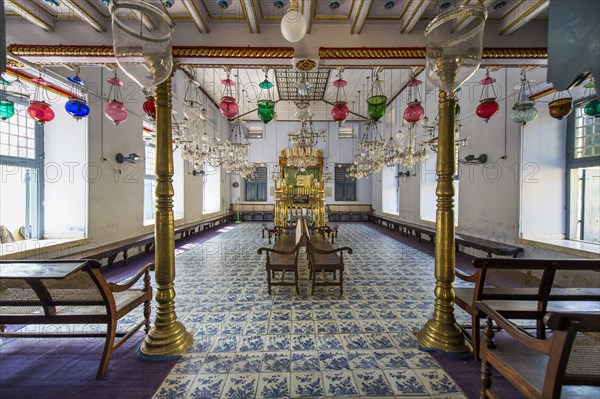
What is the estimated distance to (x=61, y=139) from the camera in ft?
16.2

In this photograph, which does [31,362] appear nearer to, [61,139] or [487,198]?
[61,139]

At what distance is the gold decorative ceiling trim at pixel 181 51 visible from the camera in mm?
2949

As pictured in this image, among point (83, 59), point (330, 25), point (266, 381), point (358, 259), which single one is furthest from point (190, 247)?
point (330, 25)

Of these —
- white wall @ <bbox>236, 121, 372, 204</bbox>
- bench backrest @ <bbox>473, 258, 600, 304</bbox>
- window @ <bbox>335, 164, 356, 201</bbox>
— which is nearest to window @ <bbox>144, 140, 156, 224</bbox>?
white wall @ <bbox>236, 121, 372, 204</bbox>

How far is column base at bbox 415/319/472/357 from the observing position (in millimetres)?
2461

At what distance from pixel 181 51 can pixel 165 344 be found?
10.7 feet

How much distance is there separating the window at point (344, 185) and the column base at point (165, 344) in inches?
521

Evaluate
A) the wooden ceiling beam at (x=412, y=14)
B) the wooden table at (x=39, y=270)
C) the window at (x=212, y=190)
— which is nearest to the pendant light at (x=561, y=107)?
the wooden ceiling beam at (x=412, y=14)

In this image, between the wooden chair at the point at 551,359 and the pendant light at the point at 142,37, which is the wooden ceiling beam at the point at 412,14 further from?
the wooden chair at the point at 551,359

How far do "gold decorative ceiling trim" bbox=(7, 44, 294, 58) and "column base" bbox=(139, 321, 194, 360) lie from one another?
3116 mm

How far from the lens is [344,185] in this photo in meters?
15.3

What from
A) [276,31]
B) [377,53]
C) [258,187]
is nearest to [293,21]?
[276,31]

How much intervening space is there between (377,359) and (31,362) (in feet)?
10.8

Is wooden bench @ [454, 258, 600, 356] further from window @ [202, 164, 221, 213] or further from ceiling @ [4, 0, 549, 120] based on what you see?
window @ [202, 164, 221, 213]
